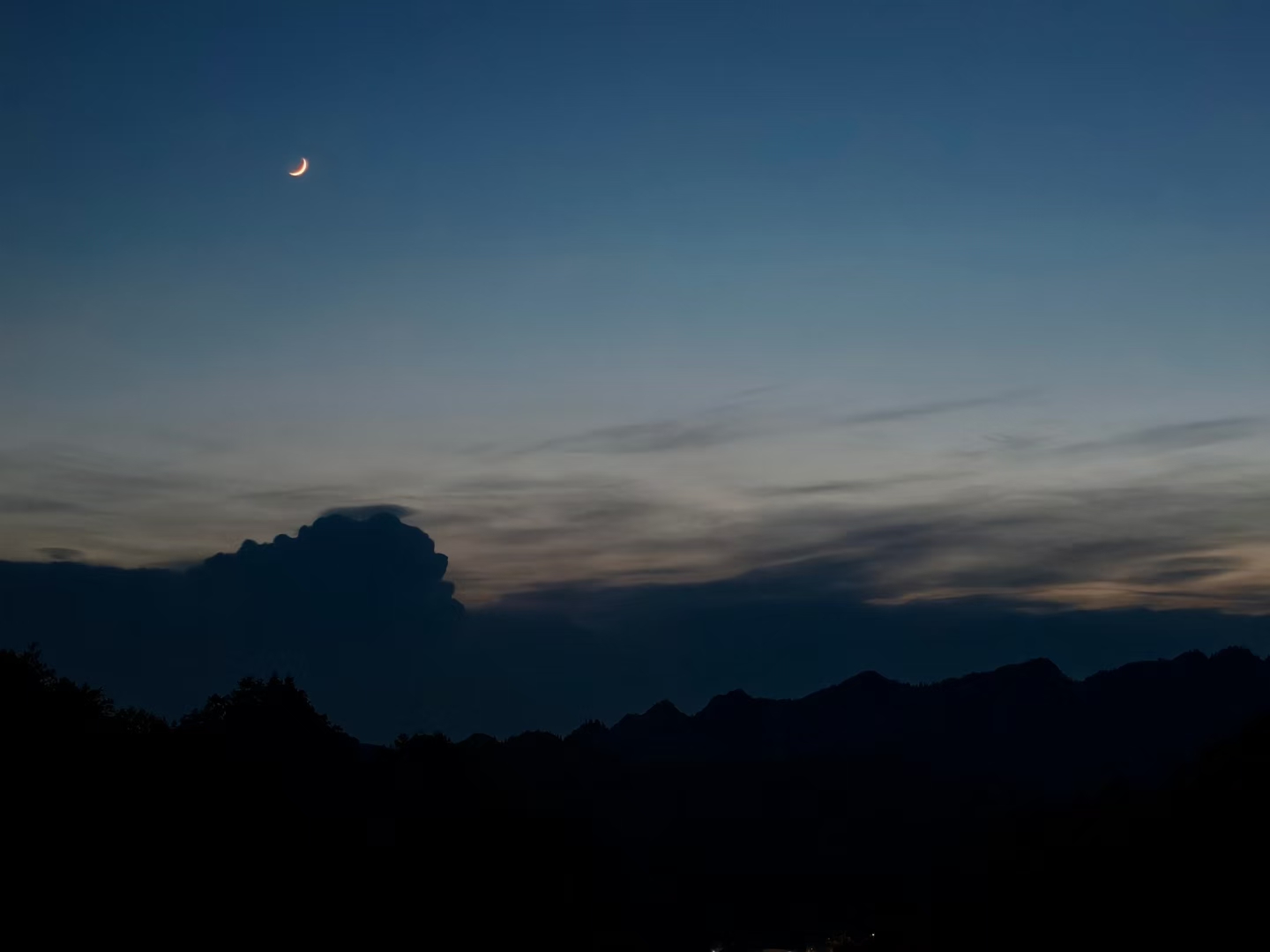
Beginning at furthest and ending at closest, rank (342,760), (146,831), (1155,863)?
(342,760) → (146,831) → (1155,863)

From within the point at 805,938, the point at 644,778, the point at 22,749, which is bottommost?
the point at 805,938

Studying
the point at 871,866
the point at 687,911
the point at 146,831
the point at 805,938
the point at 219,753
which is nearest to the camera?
the point at 146,831

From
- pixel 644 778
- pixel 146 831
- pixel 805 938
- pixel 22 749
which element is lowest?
pixel 805 938

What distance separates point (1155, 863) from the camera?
3547cm

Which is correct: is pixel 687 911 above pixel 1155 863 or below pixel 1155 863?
below

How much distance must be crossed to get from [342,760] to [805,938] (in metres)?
49.2

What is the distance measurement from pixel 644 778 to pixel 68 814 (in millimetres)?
101203

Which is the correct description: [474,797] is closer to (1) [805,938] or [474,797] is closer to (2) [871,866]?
(1) [805,938]

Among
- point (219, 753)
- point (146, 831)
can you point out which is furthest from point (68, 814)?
point (219, 753)

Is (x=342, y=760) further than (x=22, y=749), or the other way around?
(x=342, y=760)

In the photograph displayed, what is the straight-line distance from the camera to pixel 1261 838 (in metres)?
33.3

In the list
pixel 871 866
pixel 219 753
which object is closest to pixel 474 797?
pixel 219 753

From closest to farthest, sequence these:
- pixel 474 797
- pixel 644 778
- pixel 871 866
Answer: pixel 474 797, pixel 871 866, pixel 644 778

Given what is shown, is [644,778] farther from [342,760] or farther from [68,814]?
[68,814]
